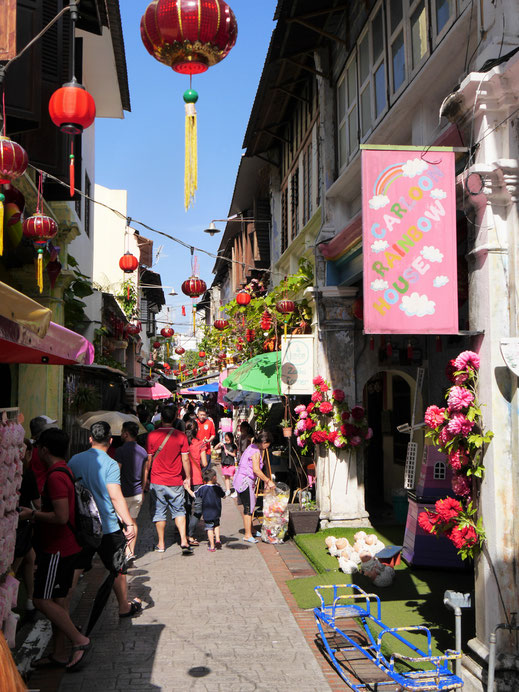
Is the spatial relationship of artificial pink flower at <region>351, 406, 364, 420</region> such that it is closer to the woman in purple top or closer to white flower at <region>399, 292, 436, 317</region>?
the woman in purple top

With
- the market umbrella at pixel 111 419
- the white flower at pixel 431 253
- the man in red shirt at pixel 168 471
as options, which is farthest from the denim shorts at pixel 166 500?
the white flower at pixel 431 253

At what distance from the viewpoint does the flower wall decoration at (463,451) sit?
5.18m

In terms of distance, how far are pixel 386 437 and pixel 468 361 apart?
9186mm

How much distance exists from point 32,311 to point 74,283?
9.17 meters

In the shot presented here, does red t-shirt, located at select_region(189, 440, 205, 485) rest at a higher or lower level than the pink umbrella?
lower

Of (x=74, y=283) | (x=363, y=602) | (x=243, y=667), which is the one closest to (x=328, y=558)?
(x=363, y=602)

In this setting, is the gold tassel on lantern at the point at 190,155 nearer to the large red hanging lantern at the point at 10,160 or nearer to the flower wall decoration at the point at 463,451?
the large red hanging lantern at the point at 10,160

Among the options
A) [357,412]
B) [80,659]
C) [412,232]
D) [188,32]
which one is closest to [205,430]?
[357,412]

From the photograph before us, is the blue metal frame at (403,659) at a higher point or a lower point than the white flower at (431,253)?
lower

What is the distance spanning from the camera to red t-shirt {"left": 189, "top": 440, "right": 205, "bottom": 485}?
36.4 feet

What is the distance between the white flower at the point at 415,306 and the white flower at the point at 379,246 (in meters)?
0.44

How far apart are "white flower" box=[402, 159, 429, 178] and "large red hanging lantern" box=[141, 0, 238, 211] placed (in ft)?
5.56

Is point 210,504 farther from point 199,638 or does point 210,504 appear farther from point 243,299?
point 243,299

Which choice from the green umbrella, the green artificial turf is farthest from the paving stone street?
the green umbrella
